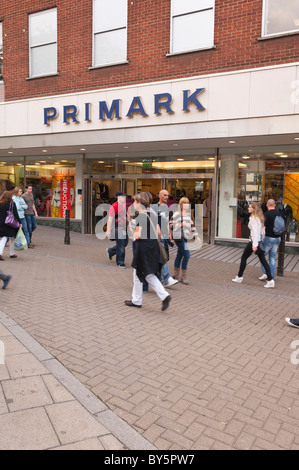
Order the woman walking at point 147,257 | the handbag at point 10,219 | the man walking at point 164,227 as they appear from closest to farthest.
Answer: the woman walking at point 147,257 → the man walking at point 164,227 → the handbag at point 10,219

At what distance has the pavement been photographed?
9.29 feet

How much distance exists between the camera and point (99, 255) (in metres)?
10.7

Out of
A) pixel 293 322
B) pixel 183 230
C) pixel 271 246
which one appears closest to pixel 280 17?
pixel 271 246

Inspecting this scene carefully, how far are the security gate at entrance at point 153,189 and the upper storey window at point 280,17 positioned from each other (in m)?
4.50

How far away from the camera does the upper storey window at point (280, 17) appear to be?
9.55 meters

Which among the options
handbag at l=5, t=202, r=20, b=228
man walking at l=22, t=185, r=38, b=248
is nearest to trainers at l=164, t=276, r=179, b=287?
handbag at l=5, t=202, r=20, b=228

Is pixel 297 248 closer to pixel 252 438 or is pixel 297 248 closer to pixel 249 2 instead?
pixel 249 2

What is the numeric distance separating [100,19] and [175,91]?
412 centimetres

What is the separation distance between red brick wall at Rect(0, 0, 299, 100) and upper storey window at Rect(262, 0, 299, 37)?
182 millimetres

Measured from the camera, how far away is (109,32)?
1222cm

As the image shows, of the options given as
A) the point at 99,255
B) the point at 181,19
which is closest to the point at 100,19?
the point at 181,19

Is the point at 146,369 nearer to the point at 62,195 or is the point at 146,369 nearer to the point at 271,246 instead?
the point at 271,246

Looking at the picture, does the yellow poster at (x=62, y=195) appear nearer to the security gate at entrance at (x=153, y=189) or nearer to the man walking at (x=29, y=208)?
the security gate at entrance at (x=153, y=189)

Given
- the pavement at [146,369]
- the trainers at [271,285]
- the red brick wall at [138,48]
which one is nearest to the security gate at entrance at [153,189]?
the red brick wall at [138,48]
